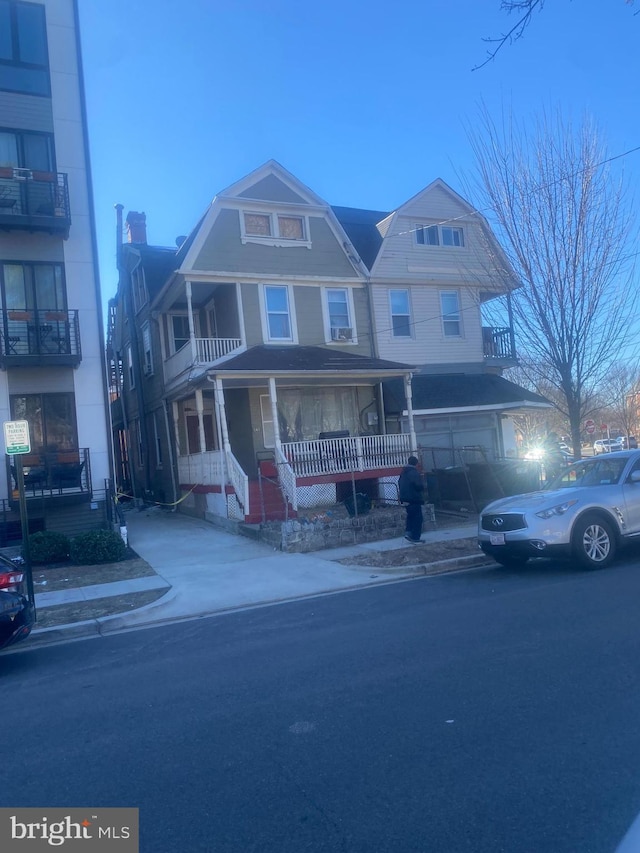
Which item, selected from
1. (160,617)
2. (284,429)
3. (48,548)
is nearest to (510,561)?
(160,617)

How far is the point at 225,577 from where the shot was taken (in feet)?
39.9

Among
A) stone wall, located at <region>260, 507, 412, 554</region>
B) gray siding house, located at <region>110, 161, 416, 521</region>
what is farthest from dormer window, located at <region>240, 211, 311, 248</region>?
stone wall, located at <region>260, 507, 412, 554</region>

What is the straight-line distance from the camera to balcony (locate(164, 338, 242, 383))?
65.1 ft

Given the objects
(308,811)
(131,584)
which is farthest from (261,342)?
(308,811)

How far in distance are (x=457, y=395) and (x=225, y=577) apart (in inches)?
473

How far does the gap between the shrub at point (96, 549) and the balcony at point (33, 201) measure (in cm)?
728

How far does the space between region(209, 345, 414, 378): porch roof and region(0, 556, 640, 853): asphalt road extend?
392 inches

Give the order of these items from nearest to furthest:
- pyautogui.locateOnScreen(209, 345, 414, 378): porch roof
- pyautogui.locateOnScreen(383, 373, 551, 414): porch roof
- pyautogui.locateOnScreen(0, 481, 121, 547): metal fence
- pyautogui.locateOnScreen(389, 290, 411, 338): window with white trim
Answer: pyautogui.locateOnScreen(0, 481, 121, 547): metal fence → pyautogui.locateOnScreen(209, 345, 414, 378): porch roof → pyautogui.locateOnScreen(383, 373, 551, 414): porch roof → pyautogui.locateOnScreen(389, 290, 411, 338): window with white trim

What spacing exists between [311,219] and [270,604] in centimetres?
1427

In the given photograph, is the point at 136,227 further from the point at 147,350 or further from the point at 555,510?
the point at 555,510

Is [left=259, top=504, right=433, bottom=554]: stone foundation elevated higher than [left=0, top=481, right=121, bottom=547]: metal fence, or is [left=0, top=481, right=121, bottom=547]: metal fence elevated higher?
[left=0, top=481, right=121, bottom=547]: metal fence

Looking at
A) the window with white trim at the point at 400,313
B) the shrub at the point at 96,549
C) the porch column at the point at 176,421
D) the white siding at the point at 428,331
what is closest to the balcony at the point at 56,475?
the shrub at the point at 96,549

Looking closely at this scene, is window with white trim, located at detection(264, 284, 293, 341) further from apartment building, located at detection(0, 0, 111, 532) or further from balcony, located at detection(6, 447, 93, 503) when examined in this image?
balcony, located at detection(6, 447, 93, 503)

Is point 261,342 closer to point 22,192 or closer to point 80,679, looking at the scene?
point 22,192
